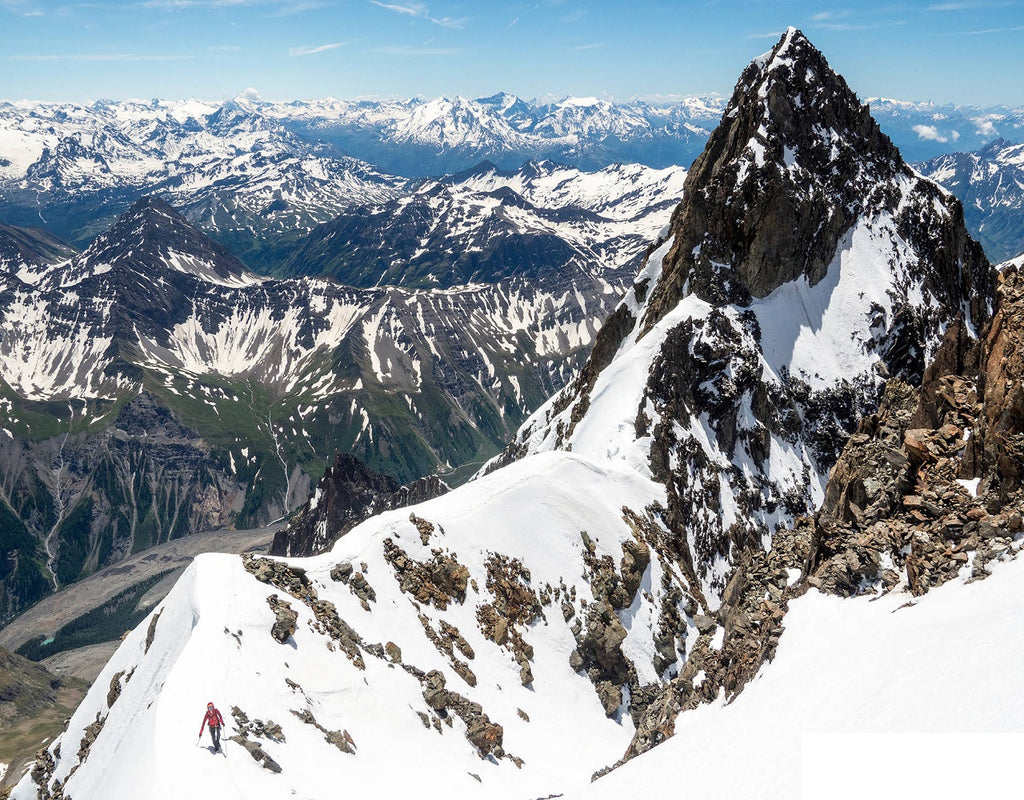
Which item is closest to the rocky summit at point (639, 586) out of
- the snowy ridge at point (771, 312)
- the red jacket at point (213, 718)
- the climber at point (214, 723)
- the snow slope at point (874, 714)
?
the snow slope at point (874, 714)

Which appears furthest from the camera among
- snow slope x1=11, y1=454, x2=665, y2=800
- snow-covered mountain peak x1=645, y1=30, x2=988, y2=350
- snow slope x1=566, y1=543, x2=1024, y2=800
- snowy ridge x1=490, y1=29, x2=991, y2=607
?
snow-covered mountain peak x1=645, y1=30, x2=988, y2=350

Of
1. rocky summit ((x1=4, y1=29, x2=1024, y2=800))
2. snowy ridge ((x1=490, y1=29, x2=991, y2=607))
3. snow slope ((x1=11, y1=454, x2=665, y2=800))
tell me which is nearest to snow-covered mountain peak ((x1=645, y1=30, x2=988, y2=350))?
snowy ridge ((x1=490, y1=29, x2=991, y2=607))

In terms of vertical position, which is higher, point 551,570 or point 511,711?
point 551,570

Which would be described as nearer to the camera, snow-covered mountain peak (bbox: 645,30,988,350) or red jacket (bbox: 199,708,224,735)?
red jacket (bbox: 199,708,224,735)

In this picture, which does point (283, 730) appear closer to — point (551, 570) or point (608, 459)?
point (551, 570)

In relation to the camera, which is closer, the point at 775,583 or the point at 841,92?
the point at 775,583

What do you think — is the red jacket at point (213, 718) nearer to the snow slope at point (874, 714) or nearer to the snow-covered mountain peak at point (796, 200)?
the snow slope at point (874, 714)

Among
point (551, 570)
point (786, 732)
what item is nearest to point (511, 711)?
point (551, 570)

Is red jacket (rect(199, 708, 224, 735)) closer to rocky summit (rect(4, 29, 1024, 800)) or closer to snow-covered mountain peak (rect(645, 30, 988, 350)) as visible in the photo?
rocky summit (rect(4, 29, 1024, 800))
